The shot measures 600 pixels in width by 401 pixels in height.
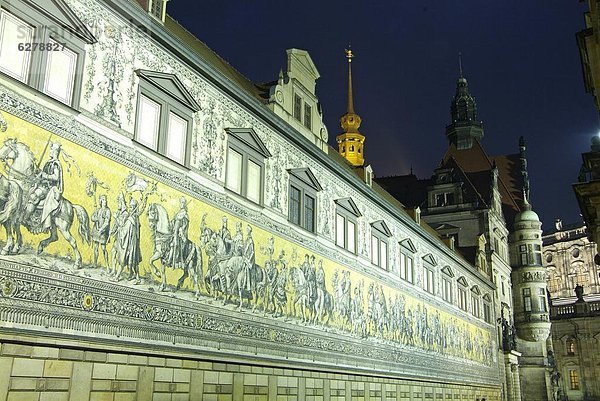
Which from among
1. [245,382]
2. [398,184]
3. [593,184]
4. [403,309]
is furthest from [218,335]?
[398,184]

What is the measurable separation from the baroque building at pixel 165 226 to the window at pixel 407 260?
11.9ft

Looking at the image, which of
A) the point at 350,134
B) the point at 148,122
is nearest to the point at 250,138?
the point at 148,122

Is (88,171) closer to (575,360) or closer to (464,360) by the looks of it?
(464,360)

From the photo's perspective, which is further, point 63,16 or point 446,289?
point 446,289

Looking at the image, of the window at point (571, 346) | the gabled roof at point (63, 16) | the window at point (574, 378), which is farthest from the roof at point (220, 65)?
the window at point (574, 378)

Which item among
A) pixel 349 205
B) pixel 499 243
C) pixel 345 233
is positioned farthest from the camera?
pixel 499 243

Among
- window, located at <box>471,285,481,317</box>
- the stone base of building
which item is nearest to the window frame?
the stone base of building

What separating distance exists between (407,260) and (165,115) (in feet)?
49.5

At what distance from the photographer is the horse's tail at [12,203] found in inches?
321

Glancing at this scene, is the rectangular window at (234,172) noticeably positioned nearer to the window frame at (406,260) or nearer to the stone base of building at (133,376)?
the stone base of building at (133,376)

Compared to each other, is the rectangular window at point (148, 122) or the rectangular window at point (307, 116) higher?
the rectangular window at point (307, 116)

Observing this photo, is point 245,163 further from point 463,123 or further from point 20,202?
point 463,123

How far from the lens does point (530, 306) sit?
4403 cm

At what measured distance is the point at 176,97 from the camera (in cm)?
1201
